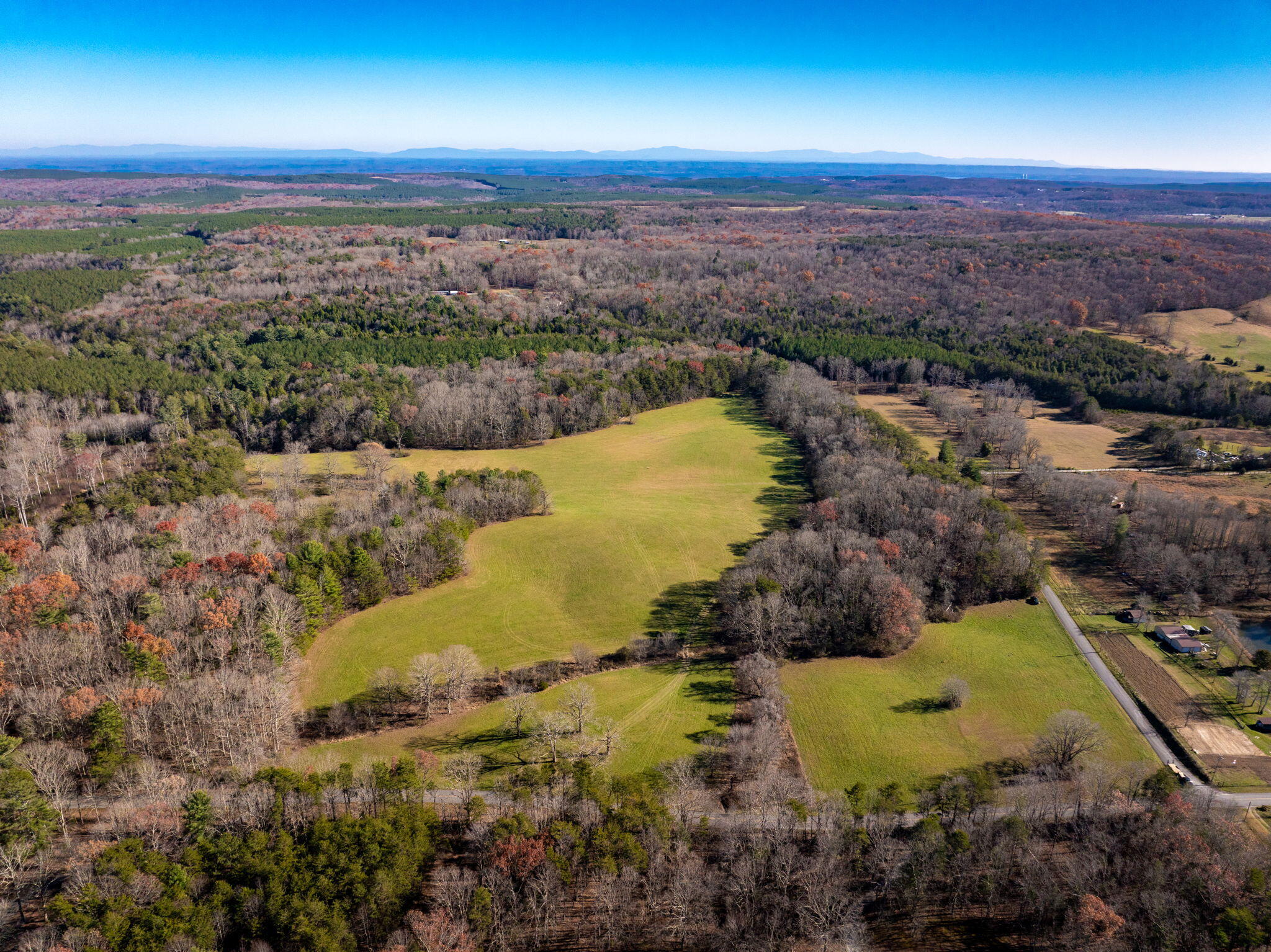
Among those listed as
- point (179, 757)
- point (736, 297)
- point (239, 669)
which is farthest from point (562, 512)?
point (736, 297)

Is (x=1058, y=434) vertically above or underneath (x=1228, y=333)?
underneath

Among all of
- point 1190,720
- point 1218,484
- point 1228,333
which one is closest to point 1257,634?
point 1190,720

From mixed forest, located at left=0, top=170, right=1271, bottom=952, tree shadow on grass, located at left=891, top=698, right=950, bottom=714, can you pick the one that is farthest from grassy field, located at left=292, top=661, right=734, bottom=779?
tree shadow on grass, located at left=891, top=698, right=950, bottom=714

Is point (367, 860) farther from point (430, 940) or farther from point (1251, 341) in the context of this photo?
point (1251, 341)

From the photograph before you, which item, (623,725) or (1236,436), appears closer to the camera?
(623,725)

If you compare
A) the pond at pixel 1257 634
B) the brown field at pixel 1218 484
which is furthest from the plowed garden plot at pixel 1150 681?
the brown field at pixel 1218 484

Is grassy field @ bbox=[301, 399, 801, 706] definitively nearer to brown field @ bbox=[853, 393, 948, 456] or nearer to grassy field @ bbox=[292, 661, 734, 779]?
grassy field @ bbox=[292, 661, 734, 779]

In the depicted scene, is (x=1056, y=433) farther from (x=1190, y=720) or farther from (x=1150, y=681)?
(x=1190, y=720)
